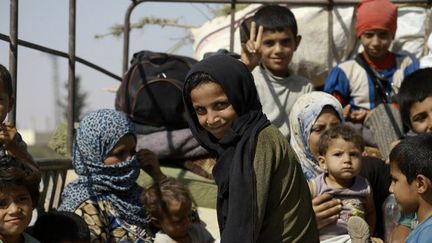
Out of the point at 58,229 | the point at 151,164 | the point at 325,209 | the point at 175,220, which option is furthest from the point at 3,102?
the point at 325,209

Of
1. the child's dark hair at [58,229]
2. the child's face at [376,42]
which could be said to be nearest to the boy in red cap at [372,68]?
the child's face at [376,42]

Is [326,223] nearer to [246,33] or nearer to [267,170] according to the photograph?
[267,170]

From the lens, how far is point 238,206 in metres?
3.90

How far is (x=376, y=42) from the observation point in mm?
6547

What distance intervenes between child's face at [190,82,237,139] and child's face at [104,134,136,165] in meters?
1.29

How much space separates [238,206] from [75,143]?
1.87 meters

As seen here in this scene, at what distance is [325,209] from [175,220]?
Answer: 79 centimetres

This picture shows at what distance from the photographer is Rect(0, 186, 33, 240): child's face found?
4410mm

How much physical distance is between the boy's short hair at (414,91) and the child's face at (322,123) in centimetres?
38

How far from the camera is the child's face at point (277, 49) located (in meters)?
6.28

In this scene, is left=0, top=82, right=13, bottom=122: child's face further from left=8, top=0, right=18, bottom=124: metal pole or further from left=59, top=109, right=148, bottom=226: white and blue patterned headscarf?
left=59, top=109, right=148, bottom=226: white and blue patterned headscarf

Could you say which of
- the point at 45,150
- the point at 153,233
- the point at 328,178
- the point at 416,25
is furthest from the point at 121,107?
the point at 416,25

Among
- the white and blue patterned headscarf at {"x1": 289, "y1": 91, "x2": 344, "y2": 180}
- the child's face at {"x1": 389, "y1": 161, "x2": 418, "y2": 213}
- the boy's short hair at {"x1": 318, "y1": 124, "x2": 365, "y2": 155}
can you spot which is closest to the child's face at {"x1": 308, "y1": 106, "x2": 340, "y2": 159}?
the white and blue patterned headscarf at {"x1": 289, "y1": 91, "x2": 344, "y2": 180}

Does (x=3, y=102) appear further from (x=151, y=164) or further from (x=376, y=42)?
(x=376, y=42)
